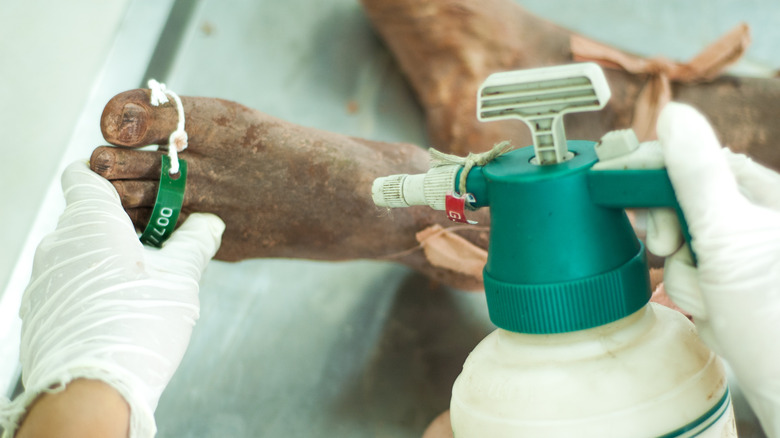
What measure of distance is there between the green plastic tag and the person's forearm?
184 millimetres

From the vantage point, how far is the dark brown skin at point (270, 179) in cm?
50

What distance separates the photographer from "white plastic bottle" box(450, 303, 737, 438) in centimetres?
30

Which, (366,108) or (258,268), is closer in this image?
(258,268)

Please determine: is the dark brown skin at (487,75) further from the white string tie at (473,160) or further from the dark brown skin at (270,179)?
the white string tie at (473,160)

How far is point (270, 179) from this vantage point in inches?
23.5

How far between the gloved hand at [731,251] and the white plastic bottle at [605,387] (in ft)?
0.08

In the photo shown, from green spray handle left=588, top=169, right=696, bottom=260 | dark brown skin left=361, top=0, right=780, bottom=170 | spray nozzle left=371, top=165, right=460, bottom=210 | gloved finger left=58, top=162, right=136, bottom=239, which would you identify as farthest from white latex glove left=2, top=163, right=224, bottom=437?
dark brown skin left=361, top=0, right=780, bottom=170

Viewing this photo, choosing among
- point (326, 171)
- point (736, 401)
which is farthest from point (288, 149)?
point (736, 401)

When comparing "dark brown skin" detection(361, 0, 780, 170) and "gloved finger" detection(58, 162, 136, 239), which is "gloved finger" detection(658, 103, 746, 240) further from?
"dark brown skin" detection(361, 0, 780, 170)

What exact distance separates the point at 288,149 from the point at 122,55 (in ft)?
1.05

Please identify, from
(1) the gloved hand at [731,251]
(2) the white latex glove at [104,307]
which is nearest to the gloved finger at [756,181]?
(1) the gloved hand at [731,251]

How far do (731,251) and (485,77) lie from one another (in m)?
0.57

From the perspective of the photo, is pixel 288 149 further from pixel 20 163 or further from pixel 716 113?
pixel 716 113

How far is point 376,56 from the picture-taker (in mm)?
905
